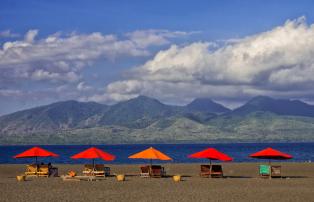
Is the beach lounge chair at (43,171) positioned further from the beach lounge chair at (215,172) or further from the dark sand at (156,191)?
the beach lounge chair at (215,172)

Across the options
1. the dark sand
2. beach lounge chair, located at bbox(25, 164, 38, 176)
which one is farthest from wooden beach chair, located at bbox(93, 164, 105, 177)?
the dark sand

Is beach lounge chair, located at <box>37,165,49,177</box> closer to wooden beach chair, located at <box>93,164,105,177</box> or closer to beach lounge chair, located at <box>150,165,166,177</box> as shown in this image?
wooden beach chair, located at <box>93,164,105,177</box>

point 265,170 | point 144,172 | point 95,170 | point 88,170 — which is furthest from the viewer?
point 265,170

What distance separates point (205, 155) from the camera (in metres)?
36.3

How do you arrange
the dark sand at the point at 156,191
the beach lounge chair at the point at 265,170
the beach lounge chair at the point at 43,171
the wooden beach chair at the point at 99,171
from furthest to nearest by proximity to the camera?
the beach lounge chair at the point at 265,170 → the beach lounge chair at the point at 43,171 → the wooden beach chair at the point at 99,171 → the dark sand at the point at 156,191

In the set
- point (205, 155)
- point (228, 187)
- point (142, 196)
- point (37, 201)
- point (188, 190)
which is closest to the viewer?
point (37, 201)

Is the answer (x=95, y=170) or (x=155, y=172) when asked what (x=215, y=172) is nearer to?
(x=155, y=172)

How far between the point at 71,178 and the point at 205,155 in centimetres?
817

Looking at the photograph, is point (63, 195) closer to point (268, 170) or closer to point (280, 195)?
point (280, 195)

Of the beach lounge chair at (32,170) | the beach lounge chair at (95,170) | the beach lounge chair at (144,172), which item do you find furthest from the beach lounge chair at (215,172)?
the beach lounge chair at (32,170)

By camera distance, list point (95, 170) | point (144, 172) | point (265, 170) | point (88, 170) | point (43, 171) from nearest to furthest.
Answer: point (88, 170)
point (95, 170)
point (43, 171)
point (144, 172)
point (265, 170)

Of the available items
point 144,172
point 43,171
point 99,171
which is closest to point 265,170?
point 144,172

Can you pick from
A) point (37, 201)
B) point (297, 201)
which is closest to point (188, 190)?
point (297, 201)

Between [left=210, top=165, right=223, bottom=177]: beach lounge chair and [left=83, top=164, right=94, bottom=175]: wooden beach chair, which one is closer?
[left=83, top=164, right=94, bottom=175]: wooden beach chair
